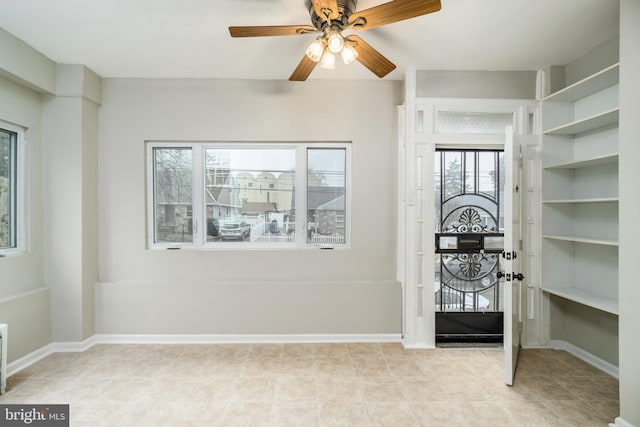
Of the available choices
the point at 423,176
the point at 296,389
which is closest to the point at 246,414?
the point at 296,389

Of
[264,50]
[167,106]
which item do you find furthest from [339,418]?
[167,106]

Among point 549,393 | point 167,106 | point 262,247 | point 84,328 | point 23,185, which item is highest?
point 167,106

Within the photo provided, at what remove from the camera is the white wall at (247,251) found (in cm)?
331

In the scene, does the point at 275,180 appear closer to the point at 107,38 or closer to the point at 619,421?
the point at 107,38

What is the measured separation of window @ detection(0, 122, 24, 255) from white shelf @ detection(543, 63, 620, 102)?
467 centimetres

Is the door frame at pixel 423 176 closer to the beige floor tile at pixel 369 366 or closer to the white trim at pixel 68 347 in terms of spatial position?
the beige floor tile at pixel 369 366

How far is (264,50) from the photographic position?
2760 mm

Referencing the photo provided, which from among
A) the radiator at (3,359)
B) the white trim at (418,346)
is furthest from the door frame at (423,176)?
the radiator at (3,359)

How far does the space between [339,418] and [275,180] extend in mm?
2213

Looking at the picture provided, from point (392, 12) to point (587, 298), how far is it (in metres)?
2.63

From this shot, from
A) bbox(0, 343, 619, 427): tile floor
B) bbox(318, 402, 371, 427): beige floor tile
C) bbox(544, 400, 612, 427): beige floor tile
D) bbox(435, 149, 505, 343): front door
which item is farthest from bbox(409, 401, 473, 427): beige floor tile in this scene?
bbox(435, 149, 505, 343): front door

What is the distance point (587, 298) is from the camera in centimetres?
267

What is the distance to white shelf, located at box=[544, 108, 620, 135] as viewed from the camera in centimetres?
237

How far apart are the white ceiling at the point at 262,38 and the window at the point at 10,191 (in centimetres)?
80
